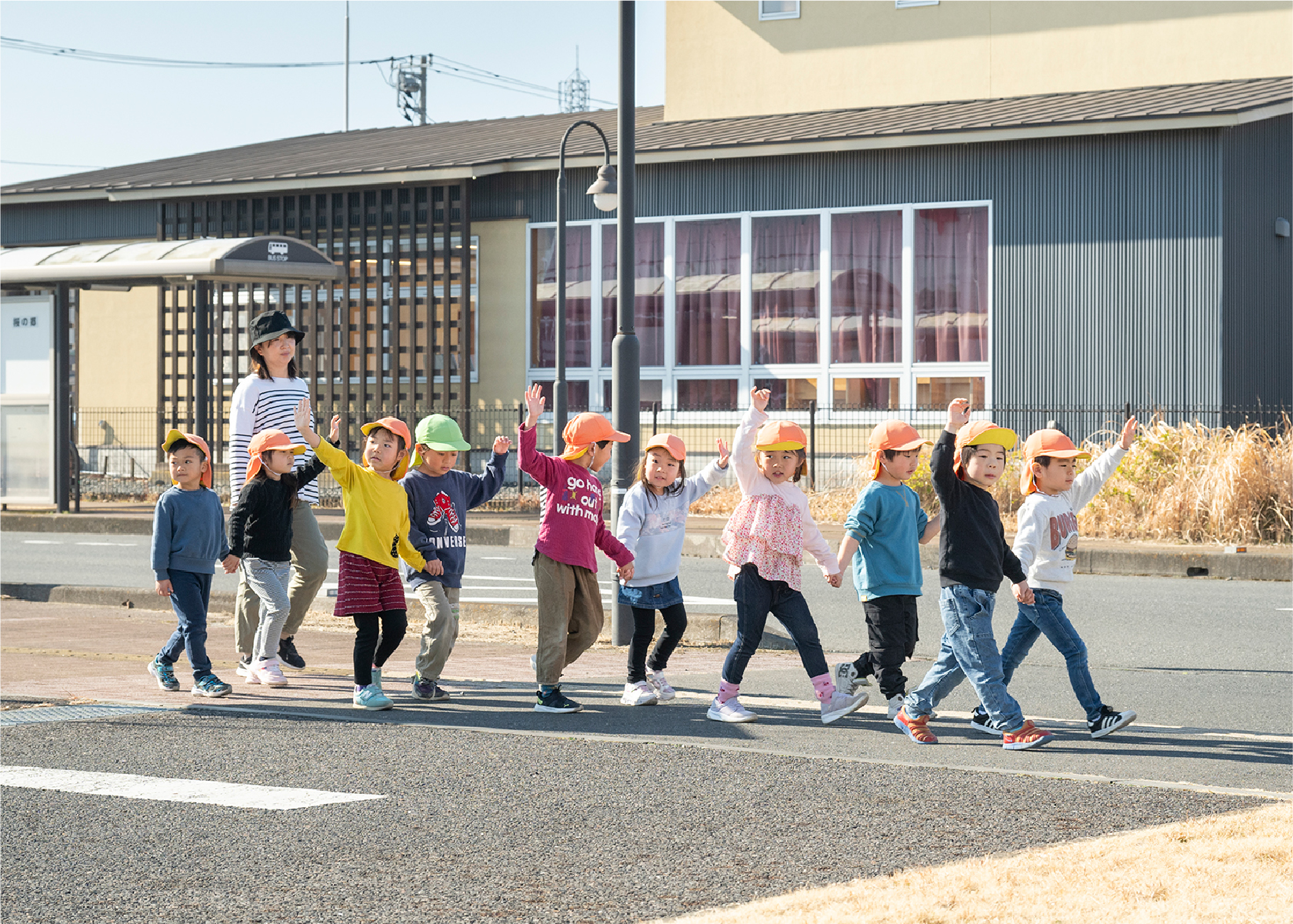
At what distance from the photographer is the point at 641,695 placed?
8.08 metres

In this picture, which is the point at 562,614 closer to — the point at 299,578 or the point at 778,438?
the point at 778,438

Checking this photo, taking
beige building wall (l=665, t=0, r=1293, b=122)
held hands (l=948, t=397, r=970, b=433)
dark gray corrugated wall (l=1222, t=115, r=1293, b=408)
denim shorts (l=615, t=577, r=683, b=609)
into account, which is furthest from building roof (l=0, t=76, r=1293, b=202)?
denim shorts (l=615, t=577, r=683, b=609)

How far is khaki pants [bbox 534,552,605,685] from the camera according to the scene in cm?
776

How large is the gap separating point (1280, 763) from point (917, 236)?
16.9 meters

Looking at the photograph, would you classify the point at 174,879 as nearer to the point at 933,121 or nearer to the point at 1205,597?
the point at 1205,597

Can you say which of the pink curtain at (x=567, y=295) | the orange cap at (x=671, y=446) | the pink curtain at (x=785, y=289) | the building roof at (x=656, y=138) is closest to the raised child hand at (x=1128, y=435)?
the orange cap at (x=671, y=446)

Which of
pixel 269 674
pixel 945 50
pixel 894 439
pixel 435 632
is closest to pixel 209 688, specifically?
pixel 269 674

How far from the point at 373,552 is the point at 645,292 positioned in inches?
674

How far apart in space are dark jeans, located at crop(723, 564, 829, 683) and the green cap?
1.67m

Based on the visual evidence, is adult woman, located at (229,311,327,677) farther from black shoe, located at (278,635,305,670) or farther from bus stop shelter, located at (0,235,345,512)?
bus stop shelter, located at (0,235,345,512)

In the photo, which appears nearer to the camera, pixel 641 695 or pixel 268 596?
pixel 641 695

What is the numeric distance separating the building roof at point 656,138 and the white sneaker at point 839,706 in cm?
1529

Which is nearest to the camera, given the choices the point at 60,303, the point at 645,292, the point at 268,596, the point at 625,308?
the point at 268,596

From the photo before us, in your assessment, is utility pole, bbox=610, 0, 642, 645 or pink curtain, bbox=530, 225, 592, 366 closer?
utility pole, bbox=610, 0, 642, 645
